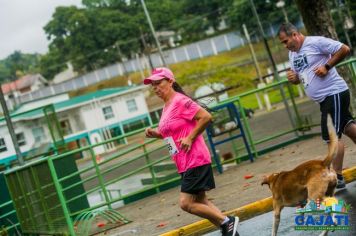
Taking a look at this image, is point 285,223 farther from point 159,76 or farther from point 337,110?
point 159,76

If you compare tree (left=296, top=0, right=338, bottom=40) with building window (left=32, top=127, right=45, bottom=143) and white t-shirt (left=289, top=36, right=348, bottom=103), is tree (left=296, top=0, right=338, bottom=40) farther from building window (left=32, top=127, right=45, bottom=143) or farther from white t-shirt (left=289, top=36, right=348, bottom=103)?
building window (left=32, top=127, right=45, bottom=143)

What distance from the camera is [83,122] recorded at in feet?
181

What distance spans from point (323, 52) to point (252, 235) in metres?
2.26

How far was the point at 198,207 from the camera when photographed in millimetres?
5586

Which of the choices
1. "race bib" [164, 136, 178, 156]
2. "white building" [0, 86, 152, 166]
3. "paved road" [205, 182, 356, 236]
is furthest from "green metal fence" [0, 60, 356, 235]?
"white building" [0, 86, 152, 166]

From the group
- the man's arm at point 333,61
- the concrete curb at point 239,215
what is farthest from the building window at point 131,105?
the man's arm at point 333,61

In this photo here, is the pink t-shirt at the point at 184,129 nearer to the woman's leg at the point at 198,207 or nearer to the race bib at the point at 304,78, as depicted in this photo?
the woman's leg at the point at 198,207

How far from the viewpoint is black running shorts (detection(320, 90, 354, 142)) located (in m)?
6.38

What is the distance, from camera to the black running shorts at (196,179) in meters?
5.52

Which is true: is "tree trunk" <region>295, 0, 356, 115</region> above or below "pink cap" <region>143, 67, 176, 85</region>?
above

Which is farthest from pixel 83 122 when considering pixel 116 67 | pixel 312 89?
pixel 312 89

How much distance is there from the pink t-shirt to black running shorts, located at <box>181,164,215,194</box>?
5 centimetres

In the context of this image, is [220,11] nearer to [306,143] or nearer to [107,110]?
[107,110]

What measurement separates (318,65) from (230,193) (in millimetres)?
3543
